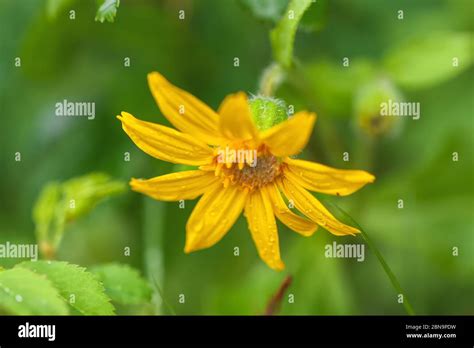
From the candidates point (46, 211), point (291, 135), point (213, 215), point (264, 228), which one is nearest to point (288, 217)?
point (264, 228)

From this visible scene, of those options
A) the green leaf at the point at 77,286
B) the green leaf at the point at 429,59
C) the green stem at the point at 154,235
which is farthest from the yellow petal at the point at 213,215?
the green leaf at the point at 429,59

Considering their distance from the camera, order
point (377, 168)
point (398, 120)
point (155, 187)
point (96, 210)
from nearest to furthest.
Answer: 1. point (155, 187)
2. point (398, 120)
3. point (96, 210)
4. point (377, 168)

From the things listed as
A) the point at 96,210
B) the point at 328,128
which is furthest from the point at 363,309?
the point at 96,210

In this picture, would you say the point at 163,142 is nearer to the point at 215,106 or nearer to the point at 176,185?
the point at 176,185

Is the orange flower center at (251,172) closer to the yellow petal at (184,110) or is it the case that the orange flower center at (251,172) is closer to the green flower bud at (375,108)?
the yellow petal at (184,110)

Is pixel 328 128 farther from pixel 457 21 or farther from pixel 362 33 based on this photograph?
pixel 457 21

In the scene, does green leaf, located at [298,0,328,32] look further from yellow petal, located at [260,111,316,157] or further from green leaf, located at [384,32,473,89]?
green leaf, located at [384,32,473,89]
